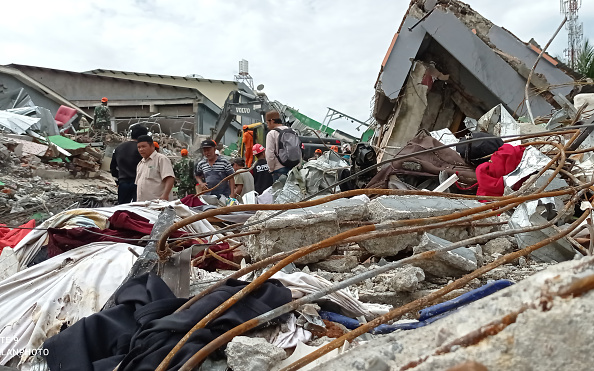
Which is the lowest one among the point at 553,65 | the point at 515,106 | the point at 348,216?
the point at 348,216

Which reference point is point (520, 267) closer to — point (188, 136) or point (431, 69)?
point (431, 69)

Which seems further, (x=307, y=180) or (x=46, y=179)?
(x=46, y=179)

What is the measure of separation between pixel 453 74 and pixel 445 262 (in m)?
5.51

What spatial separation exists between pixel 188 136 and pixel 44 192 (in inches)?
490

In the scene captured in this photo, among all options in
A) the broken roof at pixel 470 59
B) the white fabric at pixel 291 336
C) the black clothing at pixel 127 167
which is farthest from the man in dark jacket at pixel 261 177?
the white fabric at pixel 291 336

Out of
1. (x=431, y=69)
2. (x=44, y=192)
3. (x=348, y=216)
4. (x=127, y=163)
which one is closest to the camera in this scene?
(x=348, y=216)

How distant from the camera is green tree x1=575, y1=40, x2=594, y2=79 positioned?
12.9m

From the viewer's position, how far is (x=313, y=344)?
1.71 metres

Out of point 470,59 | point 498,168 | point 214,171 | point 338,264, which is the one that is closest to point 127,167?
Result: point 214,171

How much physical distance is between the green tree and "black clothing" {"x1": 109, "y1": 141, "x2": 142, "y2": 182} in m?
12.2

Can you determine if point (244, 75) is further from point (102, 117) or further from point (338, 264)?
point (338, 264)

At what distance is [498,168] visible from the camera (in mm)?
4172

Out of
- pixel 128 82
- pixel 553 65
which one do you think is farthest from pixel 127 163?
pixel 128 82

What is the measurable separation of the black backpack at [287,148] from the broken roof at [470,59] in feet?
6.97
